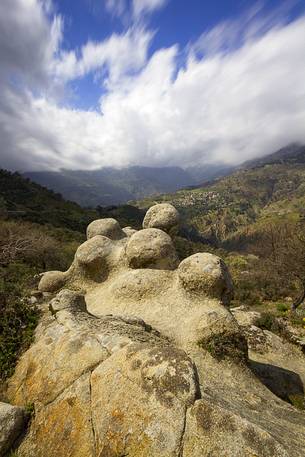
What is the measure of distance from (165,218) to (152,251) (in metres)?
2.31

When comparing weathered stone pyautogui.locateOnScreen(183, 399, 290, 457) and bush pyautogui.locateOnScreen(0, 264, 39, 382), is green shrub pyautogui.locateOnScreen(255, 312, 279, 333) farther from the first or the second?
weathered stone pyautogui.locateOnScreen(183, 399, 290, 457)

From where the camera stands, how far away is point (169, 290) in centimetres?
1253

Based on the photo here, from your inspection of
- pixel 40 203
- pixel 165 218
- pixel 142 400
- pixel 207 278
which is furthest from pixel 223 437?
pixel 40 203

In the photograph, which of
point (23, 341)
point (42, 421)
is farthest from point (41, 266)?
point (42, 421)

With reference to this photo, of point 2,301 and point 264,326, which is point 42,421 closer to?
point 2,301

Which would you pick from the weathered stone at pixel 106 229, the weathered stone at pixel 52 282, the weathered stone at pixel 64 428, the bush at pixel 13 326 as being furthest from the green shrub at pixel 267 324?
the weathered stone at pixel 64 428

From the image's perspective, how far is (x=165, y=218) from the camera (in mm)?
15289

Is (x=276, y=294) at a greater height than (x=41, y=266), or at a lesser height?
lesser

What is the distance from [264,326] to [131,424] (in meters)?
17.6

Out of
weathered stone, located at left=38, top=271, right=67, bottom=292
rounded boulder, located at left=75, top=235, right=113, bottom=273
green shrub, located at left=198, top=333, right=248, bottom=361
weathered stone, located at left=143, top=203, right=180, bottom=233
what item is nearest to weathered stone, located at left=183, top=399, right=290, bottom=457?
green shrub, located at left=198, top=333, right=248, bottom=361

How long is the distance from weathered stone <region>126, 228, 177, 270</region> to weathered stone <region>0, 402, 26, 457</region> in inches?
340

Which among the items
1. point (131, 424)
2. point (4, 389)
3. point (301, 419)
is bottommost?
point (301, 419)

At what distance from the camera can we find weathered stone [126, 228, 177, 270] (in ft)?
45.1

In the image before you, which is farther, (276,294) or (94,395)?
(276,294)
